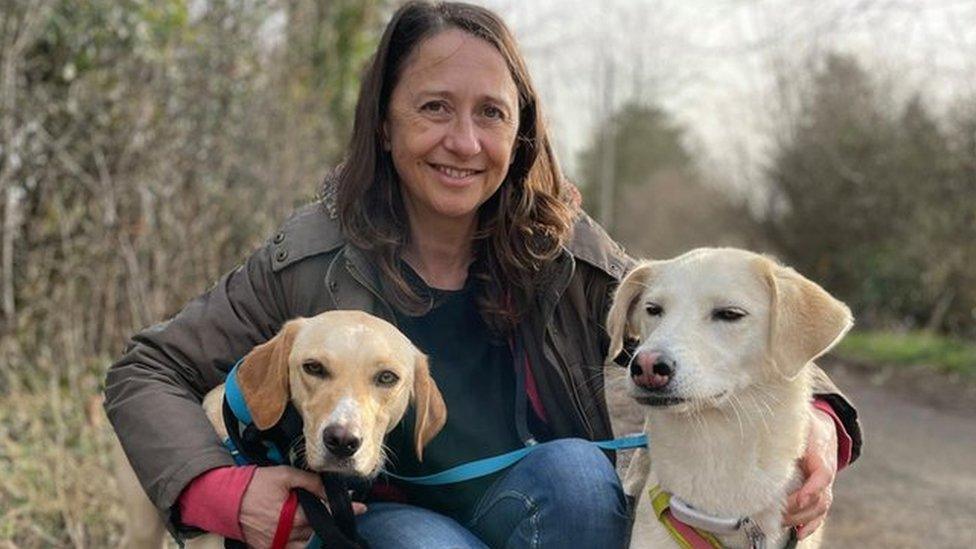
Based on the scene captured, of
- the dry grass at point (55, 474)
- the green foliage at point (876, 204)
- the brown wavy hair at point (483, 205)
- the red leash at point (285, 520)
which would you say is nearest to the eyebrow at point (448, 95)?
the brown wavy hair at point (483, 205)

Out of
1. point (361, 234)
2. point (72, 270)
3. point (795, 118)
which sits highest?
point (361, 234)

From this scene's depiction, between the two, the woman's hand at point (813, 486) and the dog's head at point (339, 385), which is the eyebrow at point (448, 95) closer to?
the dog's head at point (339, 385)

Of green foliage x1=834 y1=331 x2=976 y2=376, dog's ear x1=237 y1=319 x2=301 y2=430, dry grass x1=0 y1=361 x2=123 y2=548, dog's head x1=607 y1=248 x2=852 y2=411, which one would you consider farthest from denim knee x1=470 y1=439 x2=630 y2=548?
green foliage x1=834 y1=331 x2=976 y2=376

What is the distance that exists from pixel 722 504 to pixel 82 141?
4.46m

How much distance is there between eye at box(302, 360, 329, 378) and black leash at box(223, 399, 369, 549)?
0.37ft

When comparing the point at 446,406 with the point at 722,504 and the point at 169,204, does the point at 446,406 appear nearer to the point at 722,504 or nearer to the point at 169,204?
the point at 722,504

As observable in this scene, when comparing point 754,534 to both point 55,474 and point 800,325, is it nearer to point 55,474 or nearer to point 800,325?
point 800,325

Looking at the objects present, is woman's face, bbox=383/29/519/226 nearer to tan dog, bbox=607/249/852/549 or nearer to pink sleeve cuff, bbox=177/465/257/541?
tan dog, bbox=607/249/852/549

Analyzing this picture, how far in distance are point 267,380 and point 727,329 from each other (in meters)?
1.09

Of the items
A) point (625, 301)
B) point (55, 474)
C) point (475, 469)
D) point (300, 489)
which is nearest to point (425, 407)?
point (475, 469)

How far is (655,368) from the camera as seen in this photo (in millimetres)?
2645

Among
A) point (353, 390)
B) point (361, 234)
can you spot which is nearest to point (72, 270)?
point (361, 234)

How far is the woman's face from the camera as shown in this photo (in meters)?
3.21

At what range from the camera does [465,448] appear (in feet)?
10.5
